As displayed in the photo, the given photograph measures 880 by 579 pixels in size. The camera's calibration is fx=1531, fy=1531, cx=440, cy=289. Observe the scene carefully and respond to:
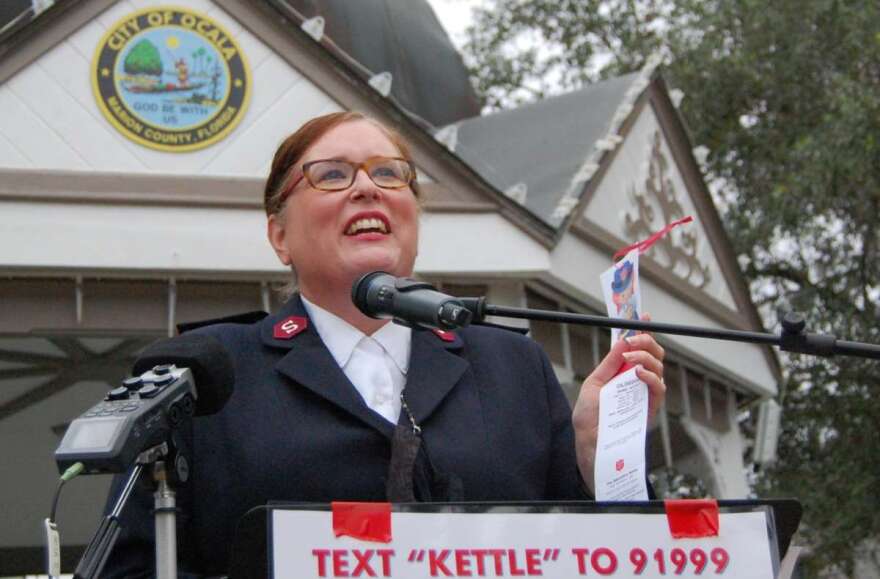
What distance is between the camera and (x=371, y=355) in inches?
125

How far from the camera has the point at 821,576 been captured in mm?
19094

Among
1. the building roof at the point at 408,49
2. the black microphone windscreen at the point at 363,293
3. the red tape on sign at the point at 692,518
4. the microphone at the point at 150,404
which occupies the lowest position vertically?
the red tape on sign at the point at 692,518

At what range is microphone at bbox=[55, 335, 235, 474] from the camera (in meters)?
2.18

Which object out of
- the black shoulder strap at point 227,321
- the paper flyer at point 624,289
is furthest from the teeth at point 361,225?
the paper flyer at point 624,289

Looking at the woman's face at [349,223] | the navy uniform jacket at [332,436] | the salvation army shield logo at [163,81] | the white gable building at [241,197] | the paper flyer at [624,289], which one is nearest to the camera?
the paper flyer at [624,289]

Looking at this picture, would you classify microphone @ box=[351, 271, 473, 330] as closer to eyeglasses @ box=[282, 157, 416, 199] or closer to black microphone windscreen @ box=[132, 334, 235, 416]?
black microphone windscreen @ box=[132, 334, 235, 416]

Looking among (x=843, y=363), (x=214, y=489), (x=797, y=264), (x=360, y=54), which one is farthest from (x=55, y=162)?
(x=797, y=264)

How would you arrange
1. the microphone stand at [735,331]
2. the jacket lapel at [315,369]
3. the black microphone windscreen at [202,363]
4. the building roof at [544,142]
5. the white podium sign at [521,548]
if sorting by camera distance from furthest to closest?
the building roof at [544,142] < the jacket lapel at [315,369] < the microphone stand at [735,331] < the black microphone windscreen at [202,363] < the white podium sign at [521,548]

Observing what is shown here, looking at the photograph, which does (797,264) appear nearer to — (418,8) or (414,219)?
(418,8)

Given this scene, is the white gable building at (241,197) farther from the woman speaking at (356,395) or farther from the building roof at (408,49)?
the woman speaking at (356,395)

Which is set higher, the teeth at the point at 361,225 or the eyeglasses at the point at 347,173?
the eyeglasses at the point at 347,173

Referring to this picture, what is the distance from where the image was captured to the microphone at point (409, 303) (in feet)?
8.24

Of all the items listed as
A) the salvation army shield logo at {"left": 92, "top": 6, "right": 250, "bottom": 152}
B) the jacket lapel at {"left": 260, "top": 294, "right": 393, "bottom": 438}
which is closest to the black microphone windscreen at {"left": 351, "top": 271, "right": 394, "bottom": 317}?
the jacket lapel at {"left": 260, "top": 294, "right": 393, "bottom": 438}

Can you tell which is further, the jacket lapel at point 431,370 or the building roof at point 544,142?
the building roof at point 544,142
